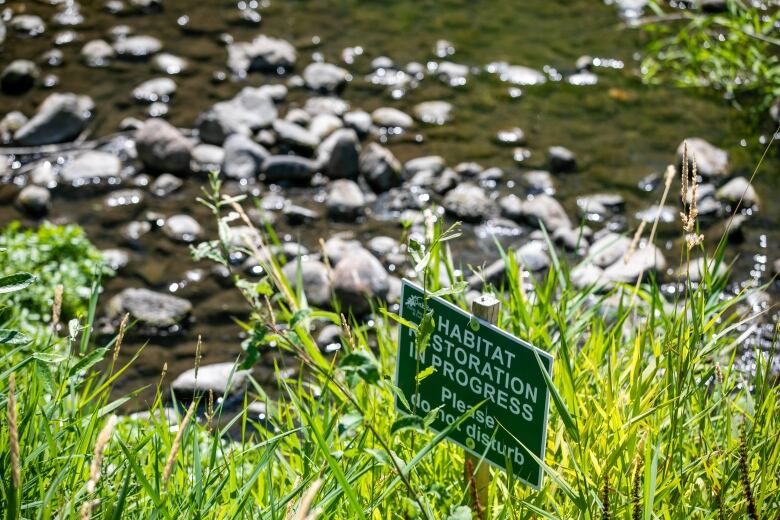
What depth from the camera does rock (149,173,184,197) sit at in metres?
5.05

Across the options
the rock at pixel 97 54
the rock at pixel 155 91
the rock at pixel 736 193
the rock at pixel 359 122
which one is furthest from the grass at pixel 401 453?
the rock at pixel 97 54

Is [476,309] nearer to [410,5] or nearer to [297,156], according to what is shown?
[297,156]

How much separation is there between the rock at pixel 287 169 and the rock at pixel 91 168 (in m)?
0.87

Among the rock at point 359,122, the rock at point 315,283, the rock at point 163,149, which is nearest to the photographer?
the rock at point 315,283

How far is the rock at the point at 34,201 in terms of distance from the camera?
479cm

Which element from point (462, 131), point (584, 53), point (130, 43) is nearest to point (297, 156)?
point (462, 131)

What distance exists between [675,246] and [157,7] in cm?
448

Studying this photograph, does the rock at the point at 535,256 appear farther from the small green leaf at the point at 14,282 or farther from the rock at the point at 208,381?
the small green leaf at the point at 14,282

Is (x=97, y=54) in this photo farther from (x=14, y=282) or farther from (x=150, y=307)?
(x=14, y=282)

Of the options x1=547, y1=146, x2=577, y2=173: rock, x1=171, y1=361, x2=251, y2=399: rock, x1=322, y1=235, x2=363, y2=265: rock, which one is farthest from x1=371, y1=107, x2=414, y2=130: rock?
x1=171, y1=361, x2=251, y2=399: rock

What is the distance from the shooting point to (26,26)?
6605mm

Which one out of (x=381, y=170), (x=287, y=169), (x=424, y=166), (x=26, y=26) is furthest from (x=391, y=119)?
(x=26, y=26)

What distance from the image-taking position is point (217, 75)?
6191mm

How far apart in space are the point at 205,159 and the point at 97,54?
166 cm
